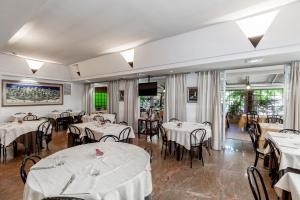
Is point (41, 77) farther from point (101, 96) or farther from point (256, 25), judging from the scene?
point (256, 25)

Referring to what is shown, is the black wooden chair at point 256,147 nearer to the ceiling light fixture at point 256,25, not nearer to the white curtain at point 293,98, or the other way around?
the white curtain at point 293,98

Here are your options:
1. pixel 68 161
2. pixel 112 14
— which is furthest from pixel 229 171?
pixel 112 14

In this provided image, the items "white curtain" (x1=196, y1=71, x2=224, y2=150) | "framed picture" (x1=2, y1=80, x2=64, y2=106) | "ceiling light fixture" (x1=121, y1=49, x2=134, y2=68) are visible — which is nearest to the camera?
"white curtain" (x1=196, y1=71, x2=224, y2=150)

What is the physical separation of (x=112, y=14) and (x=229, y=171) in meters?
3.81

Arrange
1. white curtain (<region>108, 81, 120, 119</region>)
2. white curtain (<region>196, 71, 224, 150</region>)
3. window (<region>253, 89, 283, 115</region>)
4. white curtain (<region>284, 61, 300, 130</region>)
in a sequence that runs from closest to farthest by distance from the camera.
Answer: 1. white curtain (<region>284, 61, 300, 130</region>)
2. white curtain (<region>196, 71, 224, 150</region>)
3. white curtain (<region>108, 81, 120, 119</region>)
4. window (<region>253, 89, 283, 115</region>)

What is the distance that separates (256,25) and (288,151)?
2.17 meters

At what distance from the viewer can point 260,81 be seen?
8.88 m

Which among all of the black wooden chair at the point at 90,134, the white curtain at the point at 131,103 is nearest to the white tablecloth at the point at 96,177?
the black wooden chair at the point at 90,134

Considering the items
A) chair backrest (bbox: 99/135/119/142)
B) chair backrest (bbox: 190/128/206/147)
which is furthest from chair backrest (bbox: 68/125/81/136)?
chair backrest (bbox: 190/128/206/147)

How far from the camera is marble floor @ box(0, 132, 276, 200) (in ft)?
8.14

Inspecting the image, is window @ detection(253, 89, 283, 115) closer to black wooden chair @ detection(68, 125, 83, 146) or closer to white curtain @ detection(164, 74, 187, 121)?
white curtain @ detection(164, 74, 187, 121)

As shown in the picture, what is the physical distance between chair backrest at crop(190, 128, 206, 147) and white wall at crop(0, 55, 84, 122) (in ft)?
21.6

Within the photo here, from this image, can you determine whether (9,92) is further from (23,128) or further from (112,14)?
(112,14)

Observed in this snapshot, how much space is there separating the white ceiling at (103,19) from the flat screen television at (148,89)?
6.14 feet
